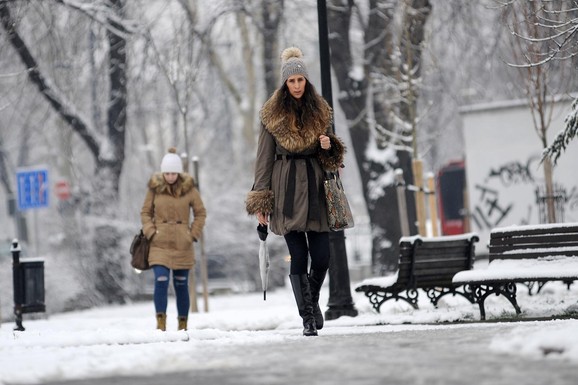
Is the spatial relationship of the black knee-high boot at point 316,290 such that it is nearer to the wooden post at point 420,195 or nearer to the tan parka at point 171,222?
the tan parka at point 171,222

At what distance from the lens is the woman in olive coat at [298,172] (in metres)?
9.98

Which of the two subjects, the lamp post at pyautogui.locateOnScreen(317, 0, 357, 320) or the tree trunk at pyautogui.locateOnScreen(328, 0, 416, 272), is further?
the tree trunk at pyautogui.locateOnScreen(328, 0, 416, 272)

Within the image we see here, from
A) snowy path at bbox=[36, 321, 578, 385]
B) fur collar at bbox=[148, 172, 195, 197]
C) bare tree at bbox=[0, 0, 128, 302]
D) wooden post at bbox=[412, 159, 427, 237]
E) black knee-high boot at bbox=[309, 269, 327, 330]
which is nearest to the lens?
snowy path at bbox=[36, 321, 578, 385]

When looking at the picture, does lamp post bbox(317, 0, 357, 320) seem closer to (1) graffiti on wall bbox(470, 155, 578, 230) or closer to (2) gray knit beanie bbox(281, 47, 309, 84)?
(2) gray knit beanie bbox(281, 47, 309, 84)

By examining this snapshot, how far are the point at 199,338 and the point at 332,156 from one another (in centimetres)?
177

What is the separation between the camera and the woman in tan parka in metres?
12.8

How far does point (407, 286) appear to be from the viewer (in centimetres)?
1390

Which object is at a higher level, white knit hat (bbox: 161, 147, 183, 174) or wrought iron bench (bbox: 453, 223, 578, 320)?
white knit hat (bbox: 161, 147, 183, 174)

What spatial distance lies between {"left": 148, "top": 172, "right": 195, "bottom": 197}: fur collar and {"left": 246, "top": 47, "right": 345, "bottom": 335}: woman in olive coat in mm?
2997

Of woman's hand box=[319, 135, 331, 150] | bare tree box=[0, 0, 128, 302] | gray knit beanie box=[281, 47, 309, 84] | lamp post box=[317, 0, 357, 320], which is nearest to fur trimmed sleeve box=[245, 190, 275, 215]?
woman's hand box=[319, 135, 331, 150]

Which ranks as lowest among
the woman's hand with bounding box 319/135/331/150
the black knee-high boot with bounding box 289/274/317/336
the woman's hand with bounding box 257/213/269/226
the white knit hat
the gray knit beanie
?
the black knee-high boot with bounding box 289/274/317/336

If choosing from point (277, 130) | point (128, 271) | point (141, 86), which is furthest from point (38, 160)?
point (277, 130)

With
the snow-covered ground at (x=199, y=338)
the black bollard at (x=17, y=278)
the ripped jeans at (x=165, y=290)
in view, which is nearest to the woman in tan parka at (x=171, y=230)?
the ripped jeans at (x=165, y=290)

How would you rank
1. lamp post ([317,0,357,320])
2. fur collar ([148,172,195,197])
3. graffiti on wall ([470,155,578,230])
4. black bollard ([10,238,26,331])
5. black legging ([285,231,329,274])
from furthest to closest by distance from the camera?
graffiti on wall ([470,155,578,230]) → black bollard ([10,238,26,331]) → lamp post ([317,0,357,320]) → fur collar ([148,172,195,197]) → black legging ([285,231,329,274])
